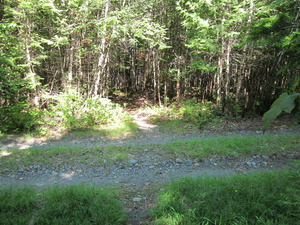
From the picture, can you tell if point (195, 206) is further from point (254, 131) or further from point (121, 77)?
point (121, 77)

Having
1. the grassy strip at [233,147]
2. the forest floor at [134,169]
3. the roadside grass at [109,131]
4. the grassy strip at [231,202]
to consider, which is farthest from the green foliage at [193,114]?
the grassy strip at [231,202]

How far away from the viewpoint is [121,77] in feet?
75.2

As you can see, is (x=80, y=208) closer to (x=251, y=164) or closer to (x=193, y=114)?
(x=251, y=164)

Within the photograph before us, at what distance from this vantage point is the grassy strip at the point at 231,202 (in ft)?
9.39

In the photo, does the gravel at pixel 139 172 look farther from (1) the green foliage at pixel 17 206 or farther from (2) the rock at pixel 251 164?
(1) the green foliage at pixel 17 206

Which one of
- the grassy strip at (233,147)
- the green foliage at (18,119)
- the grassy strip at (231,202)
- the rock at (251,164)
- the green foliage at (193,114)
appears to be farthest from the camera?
the green foliage at (193,114)

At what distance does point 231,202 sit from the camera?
10.4 ft

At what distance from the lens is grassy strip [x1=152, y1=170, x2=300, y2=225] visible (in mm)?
2863

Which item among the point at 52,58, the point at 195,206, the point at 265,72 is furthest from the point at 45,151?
the point at 265,72

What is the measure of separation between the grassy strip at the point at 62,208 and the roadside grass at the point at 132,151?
2.08 metres

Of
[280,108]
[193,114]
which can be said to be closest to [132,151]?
[193,114]

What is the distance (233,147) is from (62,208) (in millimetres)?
5493

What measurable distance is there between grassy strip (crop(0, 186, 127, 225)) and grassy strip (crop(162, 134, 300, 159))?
11.2 feet

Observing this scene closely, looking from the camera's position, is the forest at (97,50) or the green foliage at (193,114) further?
the green foliage at (193,114)
